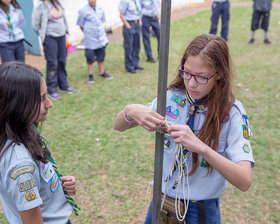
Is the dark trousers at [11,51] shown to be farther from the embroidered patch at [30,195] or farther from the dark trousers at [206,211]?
the dark trousers at [206,211]

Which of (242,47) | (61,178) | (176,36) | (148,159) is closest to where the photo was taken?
(61,178)

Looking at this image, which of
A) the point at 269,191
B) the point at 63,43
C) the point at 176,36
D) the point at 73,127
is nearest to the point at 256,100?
the point at 269,191

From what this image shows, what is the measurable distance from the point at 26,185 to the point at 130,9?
574 centimetres

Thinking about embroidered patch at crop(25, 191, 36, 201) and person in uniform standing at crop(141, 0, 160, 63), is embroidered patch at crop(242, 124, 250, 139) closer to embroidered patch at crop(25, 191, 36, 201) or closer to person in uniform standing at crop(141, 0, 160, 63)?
embroidered patch at crop(25, 191, 36, 201)

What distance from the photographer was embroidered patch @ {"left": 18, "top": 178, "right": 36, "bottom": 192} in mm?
1253

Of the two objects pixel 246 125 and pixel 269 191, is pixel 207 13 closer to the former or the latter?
pixel 269 191

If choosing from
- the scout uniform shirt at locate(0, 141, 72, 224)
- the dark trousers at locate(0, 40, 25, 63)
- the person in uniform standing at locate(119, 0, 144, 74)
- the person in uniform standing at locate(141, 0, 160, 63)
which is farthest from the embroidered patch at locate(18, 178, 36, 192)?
the person in uniform standing at locate(141, 0, 160, 63)

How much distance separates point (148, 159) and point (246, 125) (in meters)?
2.11

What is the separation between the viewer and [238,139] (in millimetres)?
1467

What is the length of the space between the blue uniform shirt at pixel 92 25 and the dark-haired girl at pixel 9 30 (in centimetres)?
127

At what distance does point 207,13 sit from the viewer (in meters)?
13.1

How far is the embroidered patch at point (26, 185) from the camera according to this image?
125cm

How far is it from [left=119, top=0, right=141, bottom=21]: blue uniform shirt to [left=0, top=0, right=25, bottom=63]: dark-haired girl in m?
2.35

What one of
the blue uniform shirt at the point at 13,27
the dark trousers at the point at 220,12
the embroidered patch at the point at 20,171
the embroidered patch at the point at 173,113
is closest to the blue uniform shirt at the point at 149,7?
the dark trousers at the point at 220,12
